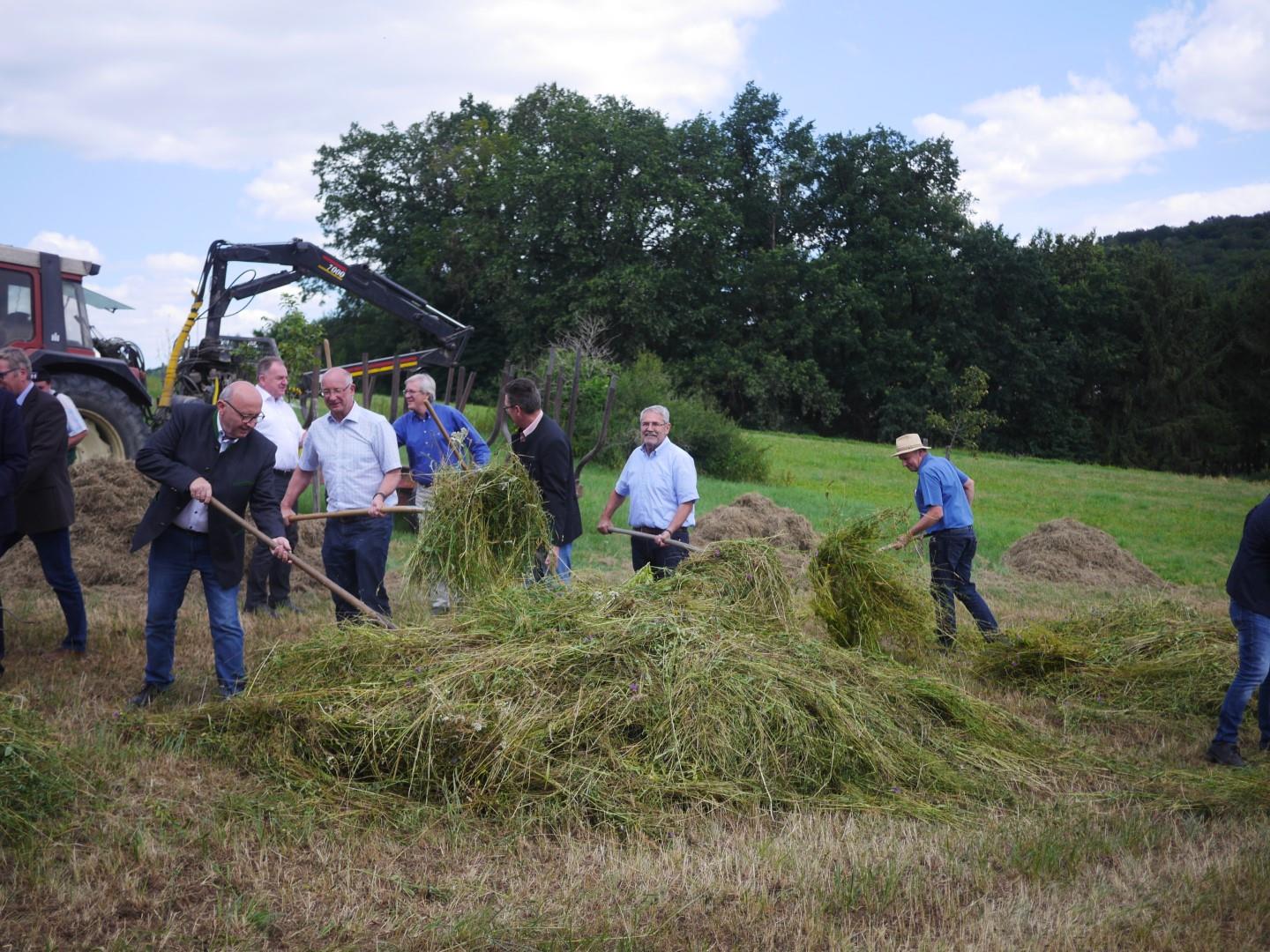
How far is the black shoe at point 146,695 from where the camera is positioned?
18.6 ft

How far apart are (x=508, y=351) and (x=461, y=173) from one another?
343 inches

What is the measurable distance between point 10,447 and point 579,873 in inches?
165

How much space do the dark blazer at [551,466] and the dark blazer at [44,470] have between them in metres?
2.70

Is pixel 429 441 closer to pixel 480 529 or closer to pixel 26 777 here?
pixel 480 529

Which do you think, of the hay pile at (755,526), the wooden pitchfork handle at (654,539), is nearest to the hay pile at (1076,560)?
the hay pile at (755,526)

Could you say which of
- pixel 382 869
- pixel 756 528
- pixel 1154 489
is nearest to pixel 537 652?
pixel 382 869

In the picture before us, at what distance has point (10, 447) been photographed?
605cm

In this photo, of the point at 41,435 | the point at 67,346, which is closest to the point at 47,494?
the point at 41,435

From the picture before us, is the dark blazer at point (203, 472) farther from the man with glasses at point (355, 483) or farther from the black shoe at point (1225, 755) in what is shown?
the black shoe at point (1225, 755)

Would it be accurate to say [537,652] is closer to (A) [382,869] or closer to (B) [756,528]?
(A) [382,869]

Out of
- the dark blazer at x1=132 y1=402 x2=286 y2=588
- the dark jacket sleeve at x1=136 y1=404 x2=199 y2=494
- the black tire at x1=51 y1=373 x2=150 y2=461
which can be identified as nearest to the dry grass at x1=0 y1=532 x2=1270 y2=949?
the dark blazer at x1=132 y1=402 x2=286 y2=588

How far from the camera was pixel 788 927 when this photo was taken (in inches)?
144

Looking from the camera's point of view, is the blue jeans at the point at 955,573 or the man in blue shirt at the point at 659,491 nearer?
the man in blue shirt at the point at 659,491

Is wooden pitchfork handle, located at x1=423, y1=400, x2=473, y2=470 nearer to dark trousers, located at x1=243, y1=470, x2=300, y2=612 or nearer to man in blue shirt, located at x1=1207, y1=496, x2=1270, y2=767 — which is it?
dark trousers, located at x1=243, y1=470, x2=300, y2=612
